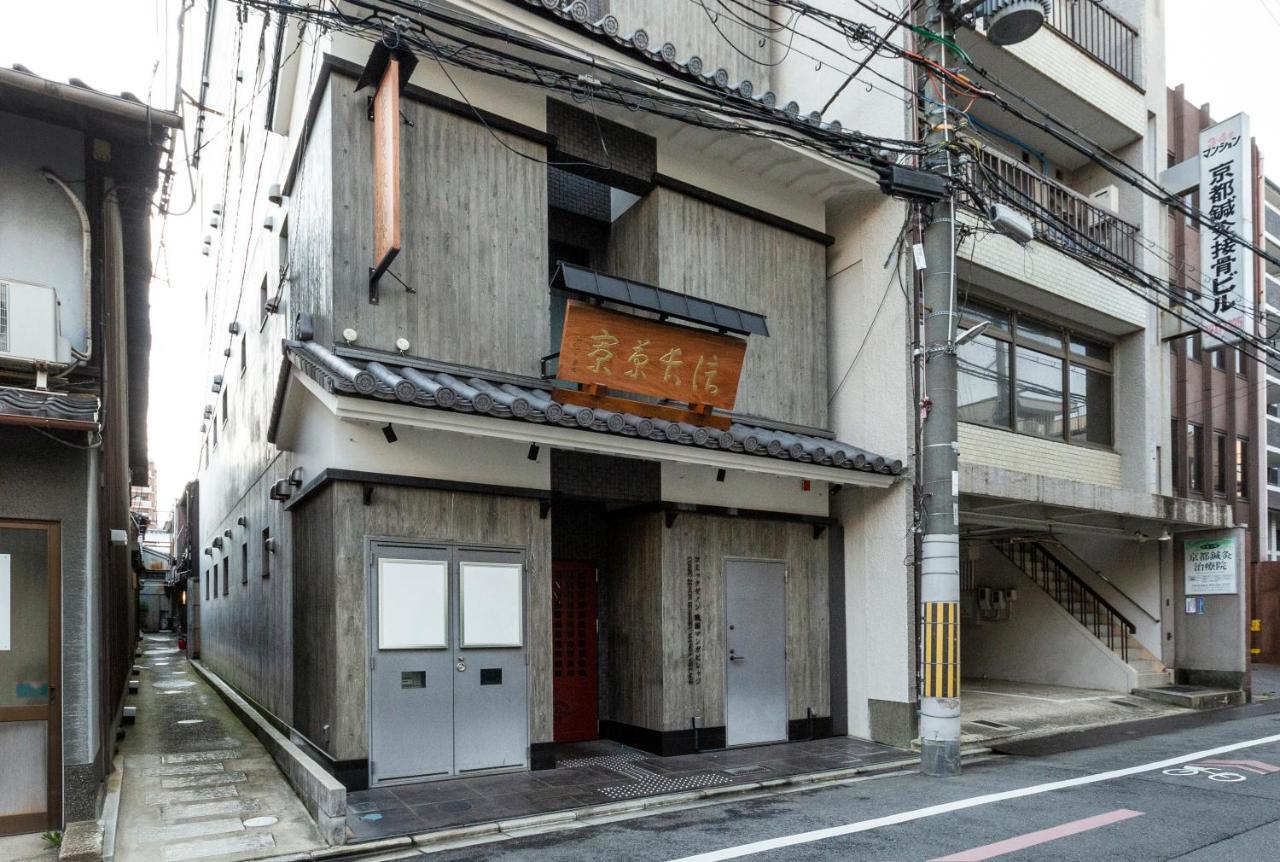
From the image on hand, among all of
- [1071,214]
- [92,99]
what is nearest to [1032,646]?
[1071,214]

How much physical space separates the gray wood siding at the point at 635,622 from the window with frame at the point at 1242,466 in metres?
20.8

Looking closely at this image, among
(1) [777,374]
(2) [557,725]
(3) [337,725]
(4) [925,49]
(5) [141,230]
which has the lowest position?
(2) [557,725]

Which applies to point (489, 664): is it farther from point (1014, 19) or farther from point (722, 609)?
point (1014, 19)

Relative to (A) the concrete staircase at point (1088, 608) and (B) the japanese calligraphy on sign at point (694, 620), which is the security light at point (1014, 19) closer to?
(B) the japanese calligraphy on sign at point (694, 620)

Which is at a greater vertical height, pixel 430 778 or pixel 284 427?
pixel 284 427

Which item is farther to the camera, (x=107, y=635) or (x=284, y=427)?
(x=284, y=427)

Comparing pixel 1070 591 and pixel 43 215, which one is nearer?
pixel 43 215

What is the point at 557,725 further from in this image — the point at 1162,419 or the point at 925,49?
the point at 1162,419

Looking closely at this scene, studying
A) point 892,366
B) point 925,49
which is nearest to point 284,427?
point 892,366

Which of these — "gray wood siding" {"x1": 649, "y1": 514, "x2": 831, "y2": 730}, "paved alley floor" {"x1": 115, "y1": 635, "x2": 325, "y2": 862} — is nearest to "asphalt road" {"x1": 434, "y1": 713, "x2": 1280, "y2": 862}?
"paved alley floor" {"x1": 115, "y1": 635, "x2": 325, "y2": 862}

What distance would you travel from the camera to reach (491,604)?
980cm

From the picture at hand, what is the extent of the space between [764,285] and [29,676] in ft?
31.4

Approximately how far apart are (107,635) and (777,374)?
8.66 m

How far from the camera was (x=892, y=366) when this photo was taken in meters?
12.5
